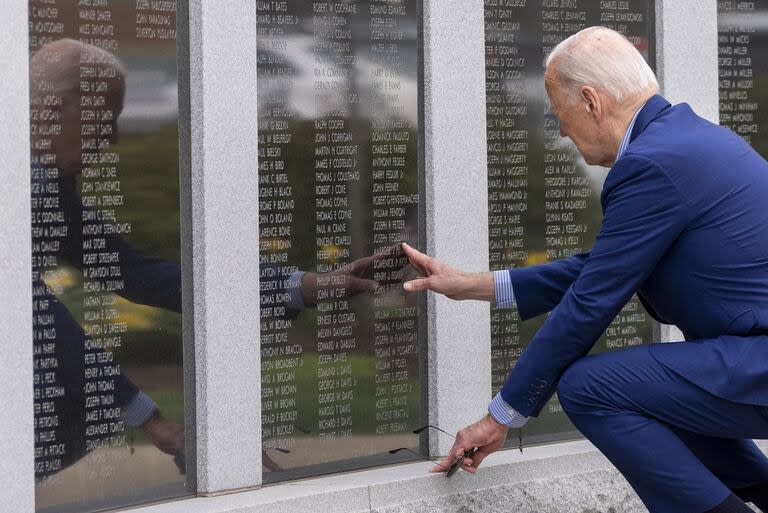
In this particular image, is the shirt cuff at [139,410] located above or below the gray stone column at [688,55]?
below

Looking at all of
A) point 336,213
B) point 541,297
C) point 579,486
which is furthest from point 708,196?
point 579,486

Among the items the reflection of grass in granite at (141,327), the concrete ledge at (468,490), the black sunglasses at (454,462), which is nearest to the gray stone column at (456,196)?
the black sunglasses at (454,462)

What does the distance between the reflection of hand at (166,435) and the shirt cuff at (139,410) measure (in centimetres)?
2

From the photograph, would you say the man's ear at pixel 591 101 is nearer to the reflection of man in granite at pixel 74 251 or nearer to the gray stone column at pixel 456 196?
the gray stone column at pixel 456 196

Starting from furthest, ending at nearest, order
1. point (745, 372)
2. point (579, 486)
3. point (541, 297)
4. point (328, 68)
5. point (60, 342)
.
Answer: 1. point (579, 486)
2. point (328, 68)
3. point (541, 297)
4. point (60, 342)
5. point (745, 372)

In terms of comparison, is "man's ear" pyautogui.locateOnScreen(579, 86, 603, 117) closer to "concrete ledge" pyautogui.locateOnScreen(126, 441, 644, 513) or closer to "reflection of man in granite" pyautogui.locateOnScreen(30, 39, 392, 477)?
"reflection of man in granite" pyautogui.locateOnScreen(30, 39, 392, 477)

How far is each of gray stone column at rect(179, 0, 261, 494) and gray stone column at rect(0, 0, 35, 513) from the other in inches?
26.9

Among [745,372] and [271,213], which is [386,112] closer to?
[271,213]

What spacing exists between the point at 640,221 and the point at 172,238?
172cm

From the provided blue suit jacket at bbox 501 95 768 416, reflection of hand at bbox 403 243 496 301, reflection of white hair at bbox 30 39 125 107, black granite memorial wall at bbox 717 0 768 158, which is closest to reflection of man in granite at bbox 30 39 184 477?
reflection of white hair at bbox 30 39 125 107

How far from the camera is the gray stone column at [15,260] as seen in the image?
15.1 ft

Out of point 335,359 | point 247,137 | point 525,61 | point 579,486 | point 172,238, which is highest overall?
point 525,61

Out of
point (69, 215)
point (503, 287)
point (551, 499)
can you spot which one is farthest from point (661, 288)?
point (69, 215)

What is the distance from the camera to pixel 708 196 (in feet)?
14.2
